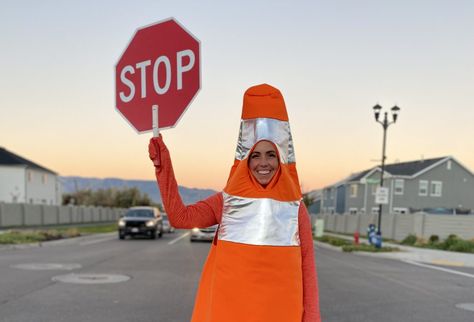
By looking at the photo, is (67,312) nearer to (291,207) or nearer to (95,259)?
(291,207)

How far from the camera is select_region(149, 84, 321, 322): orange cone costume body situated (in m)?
2.27

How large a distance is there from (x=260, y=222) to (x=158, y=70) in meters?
1.18

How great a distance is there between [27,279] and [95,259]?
386cm

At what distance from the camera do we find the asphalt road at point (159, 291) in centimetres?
603

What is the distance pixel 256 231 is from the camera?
2340 millimetres

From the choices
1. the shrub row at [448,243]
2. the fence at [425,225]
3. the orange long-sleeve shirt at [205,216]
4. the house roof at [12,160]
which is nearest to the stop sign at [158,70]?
the orange long-sleeve shirt at [205,216]

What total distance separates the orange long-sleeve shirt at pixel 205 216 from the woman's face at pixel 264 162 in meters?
0.29

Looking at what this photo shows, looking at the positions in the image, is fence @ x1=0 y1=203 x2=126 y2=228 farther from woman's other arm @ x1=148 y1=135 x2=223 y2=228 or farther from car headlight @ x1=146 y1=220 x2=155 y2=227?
woman's other arm @ x1=148 y1=135 x2=223 y2=228

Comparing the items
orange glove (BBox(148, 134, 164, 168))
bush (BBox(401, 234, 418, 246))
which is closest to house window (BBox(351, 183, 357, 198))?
bush (BBox(401, 234, 418, 246))

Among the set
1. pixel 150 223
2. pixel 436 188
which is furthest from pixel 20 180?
pixel 436 188

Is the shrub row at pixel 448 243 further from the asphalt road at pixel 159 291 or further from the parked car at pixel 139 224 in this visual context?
the parked car at pixel 139 224

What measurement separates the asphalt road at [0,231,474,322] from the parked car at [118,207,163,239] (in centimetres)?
981

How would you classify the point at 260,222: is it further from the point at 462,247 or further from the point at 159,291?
the point at 462,247

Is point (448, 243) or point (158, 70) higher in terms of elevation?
point (158, 70)
